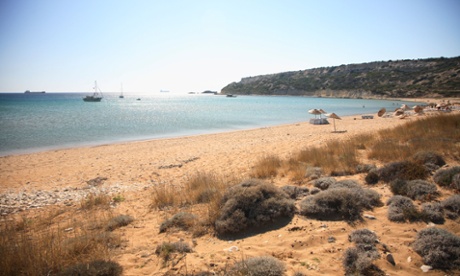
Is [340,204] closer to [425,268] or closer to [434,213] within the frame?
[434,213]

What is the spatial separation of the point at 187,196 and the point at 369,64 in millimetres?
119916

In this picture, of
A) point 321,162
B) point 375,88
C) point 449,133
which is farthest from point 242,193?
point 375,88

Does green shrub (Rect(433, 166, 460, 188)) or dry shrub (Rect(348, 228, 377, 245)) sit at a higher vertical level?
green shrub (Rect(433, 166, 460, 188))

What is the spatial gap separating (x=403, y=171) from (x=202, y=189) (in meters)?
4.90

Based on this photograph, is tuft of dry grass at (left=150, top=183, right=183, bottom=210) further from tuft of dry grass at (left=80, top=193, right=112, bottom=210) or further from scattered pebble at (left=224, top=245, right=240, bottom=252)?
scattered pebble at (left=224, top=245, right=240, bottom=252)

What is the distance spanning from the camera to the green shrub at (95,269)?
10.3ft

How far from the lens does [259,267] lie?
3.11 m

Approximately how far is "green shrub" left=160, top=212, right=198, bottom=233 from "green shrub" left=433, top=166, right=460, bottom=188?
17.1 ft

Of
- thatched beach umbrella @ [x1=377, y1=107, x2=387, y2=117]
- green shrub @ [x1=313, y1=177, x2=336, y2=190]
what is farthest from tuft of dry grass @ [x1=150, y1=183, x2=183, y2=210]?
thatched beach umbrella @ [x1=377, y1=107, x2=387, y2=117]

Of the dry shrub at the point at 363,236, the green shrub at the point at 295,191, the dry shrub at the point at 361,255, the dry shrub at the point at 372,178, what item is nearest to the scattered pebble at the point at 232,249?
the dry shrub at the point at 361,255

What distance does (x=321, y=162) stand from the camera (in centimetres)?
788

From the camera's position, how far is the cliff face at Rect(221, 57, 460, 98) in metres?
66.2

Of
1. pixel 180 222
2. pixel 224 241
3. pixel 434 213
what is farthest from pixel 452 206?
pixel 180 222

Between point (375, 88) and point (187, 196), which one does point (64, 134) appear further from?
point (375, 88)
